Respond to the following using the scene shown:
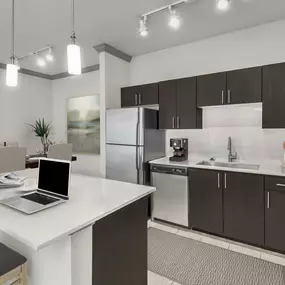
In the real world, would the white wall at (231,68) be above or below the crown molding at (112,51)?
below

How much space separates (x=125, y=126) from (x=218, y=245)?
2.07 metres

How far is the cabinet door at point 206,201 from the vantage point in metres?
2.65

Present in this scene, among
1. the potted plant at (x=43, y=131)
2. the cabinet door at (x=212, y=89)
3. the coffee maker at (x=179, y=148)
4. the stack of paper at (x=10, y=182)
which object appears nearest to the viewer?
the stack of paper at (x=10, y=182)

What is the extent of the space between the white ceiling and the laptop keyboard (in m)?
2.13

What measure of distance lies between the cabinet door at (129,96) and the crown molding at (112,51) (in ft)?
2.04

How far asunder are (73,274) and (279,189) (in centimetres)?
220

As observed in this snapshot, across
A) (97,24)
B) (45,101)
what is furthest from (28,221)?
(45,101)

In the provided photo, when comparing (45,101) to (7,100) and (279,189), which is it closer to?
(7,100)

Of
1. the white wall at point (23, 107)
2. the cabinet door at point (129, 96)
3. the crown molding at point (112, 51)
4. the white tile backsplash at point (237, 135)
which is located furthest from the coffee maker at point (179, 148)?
the white wall at point (23, 107)

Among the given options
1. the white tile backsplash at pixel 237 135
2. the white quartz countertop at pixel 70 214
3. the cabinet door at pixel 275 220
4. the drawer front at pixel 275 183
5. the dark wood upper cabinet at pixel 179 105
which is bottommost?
the cabinet door at pixel 275 220

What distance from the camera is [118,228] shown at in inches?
56.6

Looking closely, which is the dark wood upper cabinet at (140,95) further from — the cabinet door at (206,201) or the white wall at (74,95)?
the cabinet door at (206,201)

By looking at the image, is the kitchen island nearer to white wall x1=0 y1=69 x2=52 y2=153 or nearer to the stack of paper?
the stack of paper

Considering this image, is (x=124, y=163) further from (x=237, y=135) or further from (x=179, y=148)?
(x=237, y=135)
